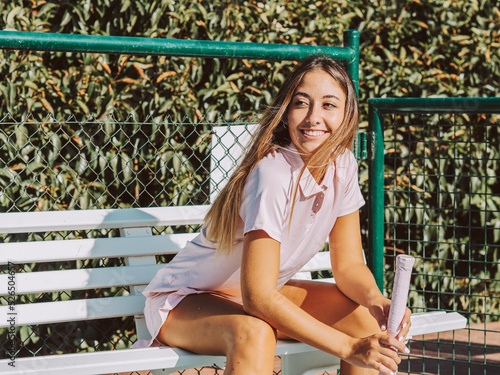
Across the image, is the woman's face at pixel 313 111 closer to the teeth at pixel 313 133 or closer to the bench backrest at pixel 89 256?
the teeth at pixel 313 133

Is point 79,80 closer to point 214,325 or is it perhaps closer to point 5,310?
point 5,310

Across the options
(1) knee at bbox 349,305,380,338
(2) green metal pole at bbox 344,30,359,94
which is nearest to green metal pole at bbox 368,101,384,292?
(2) green metal pole at bbox 344,30,359,94

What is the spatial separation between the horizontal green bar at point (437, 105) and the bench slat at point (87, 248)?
992 mm

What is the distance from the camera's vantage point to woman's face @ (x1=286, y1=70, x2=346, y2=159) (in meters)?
2.15

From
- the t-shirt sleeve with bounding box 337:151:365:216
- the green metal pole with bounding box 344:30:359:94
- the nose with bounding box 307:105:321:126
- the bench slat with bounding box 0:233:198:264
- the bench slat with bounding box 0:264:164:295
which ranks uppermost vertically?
the green metal pole with bounding box 344:30:359:94

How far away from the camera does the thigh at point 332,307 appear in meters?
2.16

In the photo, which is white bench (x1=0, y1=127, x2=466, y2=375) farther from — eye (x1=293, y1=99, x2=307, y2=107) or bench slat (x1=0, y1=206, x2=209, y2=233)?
eye (x1=293, y1=99, x2=307, y2=107)

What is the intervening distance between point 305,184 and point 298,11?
225cm

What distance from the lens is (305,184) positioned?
6.88 feet

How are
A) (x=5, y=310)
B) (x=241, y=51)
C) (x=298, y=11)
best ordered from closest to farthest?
(x=5, y=310) → (x=241, y=51) → (x=298, y=11)

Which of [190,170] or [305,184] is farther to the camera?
[190,170]

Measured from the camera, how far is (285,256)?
7.02 feet

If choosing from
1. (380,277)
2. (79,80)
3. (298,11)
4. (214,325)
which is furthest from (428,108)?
(79,80)

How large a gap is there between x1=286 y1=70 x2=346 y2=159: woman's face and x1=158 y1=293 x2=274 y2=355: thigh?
569 millimetres
